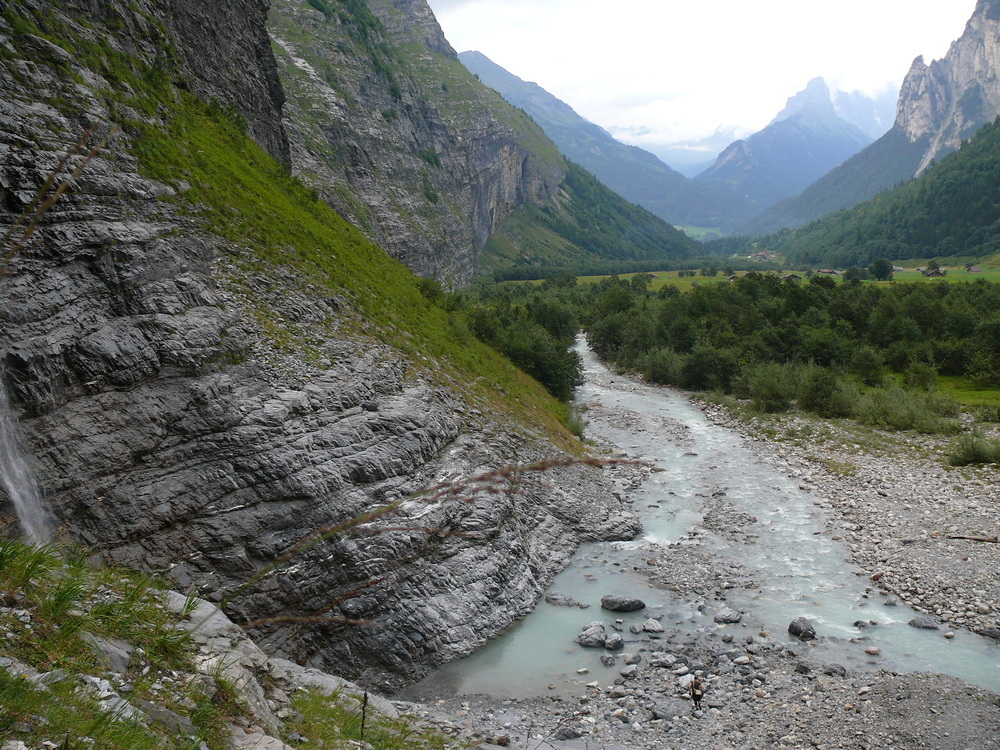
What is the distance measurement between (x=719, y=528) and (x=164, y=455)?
18561mm

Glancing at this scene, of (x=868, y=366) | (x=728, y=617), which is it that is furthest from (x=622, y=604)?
(x=868, y=366)

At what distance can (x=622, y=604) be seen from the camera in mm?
17094

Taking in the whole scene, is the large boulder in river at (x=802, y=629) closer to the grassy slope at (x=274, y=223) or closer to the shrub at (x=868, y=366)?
the grassy slope at (x=274, y=223)

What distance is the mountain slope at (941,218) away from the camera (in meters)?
138

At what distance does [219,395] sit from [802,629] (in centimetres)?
1578

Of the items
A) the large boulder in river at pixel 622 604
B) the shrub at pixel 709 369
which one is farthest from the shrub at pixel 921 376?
the large boulder in river at pixel 622 604

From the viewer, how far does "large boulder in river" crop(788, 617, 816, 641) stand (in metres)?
15.5

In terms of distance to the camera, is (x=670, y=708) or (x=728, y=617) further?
(x=728, y=617)

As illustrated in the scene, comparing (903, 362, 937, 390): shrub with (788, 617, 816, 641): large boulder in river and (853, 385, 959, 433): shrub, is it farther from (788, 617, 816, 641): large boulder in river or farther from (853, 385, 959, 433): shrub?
(788, 617, 816, 641): large boulder in river

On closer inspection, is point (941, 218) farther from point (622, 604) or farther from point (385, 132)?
point (622, 604)

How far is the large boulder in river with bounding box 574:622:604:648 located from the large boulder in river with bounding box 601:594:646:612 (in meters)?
1.18

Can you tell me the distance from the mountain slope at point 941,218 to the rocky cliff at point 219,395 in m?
156

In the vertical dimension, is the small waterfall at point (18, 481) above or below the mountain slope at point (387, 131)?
below

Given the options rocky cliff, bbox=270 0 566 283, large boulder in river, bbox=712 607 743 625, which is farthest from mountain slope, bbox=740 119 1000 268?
large boulder in river, bbox=712 607 743 625
